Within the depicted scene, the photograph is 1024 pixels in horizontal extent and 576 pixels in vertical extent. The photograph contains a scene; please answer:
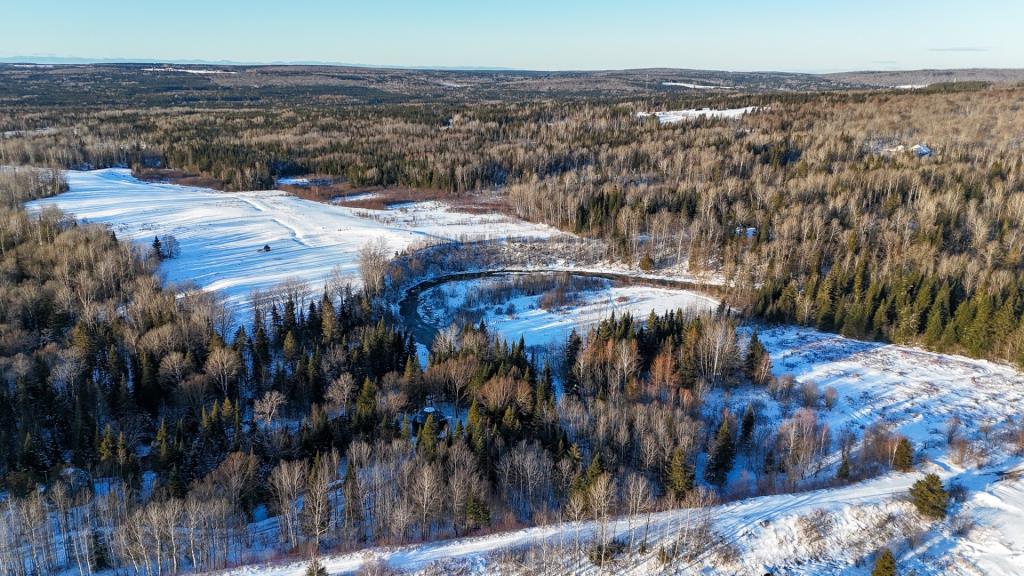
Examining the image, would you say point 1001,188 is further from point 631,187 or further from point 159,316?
point 159,316

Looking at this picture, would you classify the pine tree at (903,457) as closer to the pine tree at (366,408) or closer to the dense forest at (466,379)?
the dense forest at (466,379)

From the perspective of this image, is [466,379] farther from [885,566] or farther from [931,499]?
[931,499]

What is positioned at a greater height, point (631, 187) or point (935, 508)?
point (631, 187)

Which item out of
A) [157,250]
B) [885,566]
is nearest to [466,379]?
[885,566]

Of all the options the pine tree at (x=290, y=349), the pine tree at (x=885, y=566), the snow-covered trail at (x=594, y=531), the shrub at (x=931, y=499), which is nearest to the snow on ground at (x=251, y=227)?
the pine tree at (x=290, y=349)

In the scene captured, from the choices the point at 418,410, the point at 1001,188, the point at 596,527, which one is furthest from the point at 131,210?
the point at 1001,188

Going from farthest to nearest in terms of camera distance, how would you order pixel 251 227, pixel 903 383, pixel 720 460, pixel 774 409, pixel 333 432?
pixel 251 227 → pixel 903 383 → pixel 774 409 → pixel 333 432 → pixel 720 460
